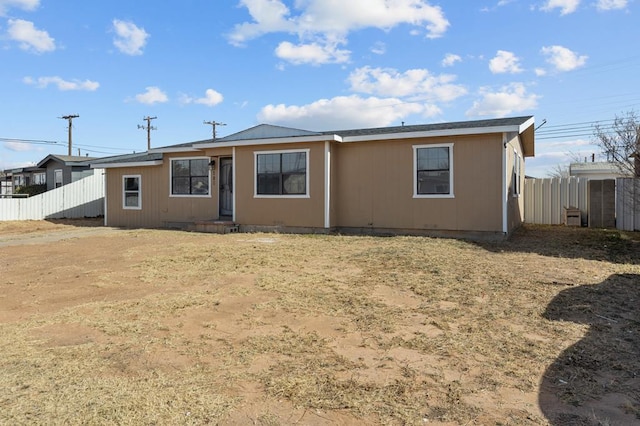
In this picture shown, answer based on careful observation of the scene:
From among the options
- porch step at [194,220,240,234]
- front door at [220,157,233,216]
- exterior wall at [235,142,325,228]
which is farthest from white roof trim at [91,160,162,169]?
exterior wall at [235,142,325,228]

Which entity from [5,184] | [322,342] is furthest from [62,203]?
[322,342]

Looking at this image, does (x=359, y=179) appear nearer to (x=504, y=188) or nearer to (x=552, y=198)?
(x=504, y=188)

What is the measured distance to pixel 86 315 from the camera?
466cm

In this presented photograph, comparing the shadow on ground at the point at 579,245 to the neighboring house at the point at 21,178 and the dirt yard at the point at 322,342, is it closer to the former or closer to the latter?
the dirt yard at the point at 322,342

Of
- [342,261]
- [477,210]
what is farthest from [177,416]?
[477,210]

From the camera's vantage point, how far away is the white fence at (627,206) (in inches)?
499

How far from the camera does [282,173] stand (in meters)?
12.8

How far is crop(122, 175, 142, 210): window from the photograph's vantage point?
53.6 feet

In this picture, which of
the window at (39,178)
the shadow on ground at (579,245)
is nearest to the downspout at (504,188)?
the shadow on ground at (579,245)

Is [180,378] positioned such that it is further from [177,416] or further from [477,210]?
[477,210]

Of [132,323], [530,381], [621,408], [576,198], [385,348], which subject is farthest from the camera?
[576,198]

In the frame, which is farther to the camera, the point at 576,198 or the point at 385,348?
the point at 576,198

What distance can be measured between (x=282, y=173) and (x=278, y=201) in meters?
0.84

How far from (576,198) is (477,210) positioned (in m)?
6.68
